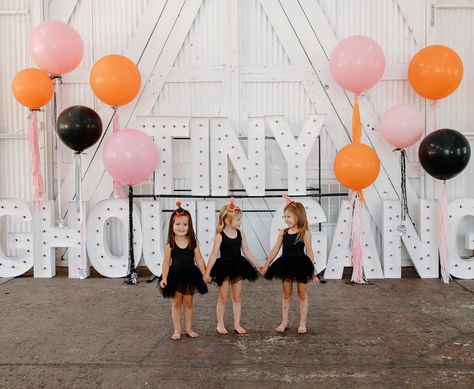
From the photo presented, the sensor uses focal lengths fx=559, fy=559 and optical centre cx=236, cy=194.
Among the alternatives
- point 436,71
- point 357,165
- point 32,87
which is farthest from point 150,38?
point 436,71

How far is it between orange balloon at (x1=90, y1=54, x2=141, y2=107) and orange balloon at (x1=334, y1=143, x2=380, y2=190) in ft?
7.10

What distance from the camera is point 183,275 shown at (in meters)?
3.73

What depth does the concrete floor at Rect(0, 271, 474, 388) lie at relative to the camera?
3148 millimetres

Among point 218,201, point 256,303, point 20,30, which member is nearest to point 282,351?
point 256,303

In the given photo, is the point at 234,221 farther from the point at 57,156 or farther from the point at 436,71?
the point at 57,156

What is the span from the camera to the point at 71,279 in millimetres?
5734

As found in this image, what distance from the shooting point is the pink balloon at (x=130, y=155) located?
16.9 ft

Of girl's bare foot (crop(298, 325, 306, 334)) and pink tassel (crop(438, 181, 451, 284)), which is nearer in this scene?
girl's bare foot (crop(298, 325, 306, 334))

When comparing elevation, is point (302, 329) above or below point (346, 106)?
below

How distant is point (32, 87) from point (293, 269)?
3.31 meters

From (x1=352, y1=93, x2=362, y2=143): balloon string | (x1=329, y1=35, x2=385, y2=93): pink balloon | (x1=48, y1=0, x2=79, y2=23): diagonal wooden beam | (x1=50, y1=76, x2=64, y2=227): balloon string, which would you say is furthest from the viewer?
(x1=48, y1=0, x2=79, y2=23): diagonal wooden beam

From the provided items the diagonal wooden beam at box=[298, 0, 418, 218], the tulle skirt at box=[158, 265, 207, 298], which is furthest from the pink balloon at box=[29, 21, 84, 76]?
the tulle skirt at box=[158, 265, 207, 298]

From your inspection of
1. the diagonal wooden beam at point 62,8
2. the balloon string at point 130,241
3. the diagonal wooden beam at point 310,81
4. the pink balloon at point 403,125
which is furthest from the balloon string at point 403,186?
the diagonal wooden beam at point 62,8

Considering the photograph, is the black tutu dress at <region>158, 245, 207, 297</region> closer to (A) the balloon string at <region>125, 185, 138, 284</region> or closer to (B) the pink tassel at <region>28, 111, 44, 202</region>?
(A) the balloon string at <region>125, 185, 138, 284</region>
